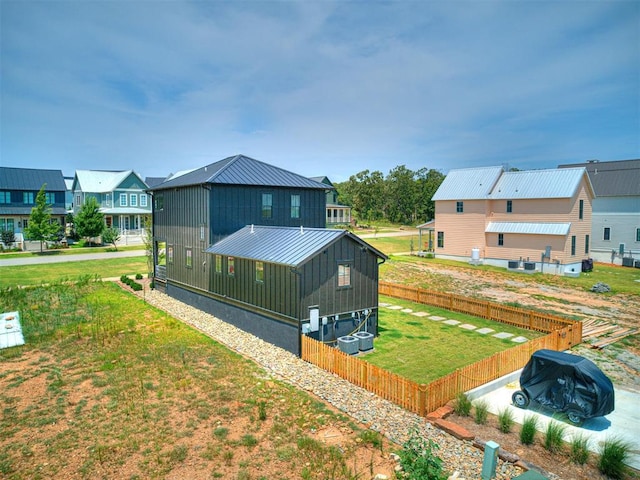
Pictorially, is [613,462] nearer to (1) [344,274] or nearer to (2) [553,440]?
(2) [553,440]

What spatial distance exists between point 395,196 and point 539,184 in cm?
5076

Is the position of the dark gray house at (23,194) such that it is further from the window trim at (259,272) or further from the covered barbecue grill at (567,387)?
the covered barbecue grill at (567,387)

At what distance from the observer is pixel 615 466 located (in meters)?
8.59

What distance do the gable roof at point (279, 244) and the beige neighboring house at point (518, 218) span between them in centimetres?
2364

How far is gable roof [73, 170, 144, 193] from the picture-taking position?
2206 inches

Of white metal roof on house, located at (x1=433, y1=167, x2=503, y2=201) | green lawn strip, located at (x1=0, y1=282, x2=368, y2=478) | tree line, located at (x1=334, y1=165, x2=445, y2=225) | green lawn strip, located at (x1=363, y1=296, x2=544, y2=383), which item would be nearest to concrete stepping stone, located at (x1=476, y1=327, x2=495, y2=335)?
green lawn strip, located at (x1=363, y1=296, x2=544, y2=383)

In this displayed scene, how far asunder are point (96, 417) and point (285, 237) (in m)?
9.77

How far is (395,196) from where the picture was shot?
287 ft

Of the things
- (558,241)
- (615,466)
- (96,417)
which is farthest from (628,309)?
(96,417)

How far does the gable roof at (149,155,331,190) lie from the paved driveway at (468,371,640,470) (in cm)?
1467

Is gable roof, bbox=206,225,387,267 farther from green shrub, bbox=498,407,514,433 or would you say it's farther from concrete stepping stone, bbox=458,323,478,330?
green shrub, bbox=498,407,514,433

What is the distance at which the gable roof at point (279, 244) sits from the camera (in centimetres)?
1584

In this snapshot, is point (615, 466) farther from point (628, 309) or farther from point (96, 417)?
point (628, 309)

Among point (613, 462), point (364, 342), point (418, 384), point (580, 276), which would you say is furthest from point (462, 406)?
point (580, 276)
